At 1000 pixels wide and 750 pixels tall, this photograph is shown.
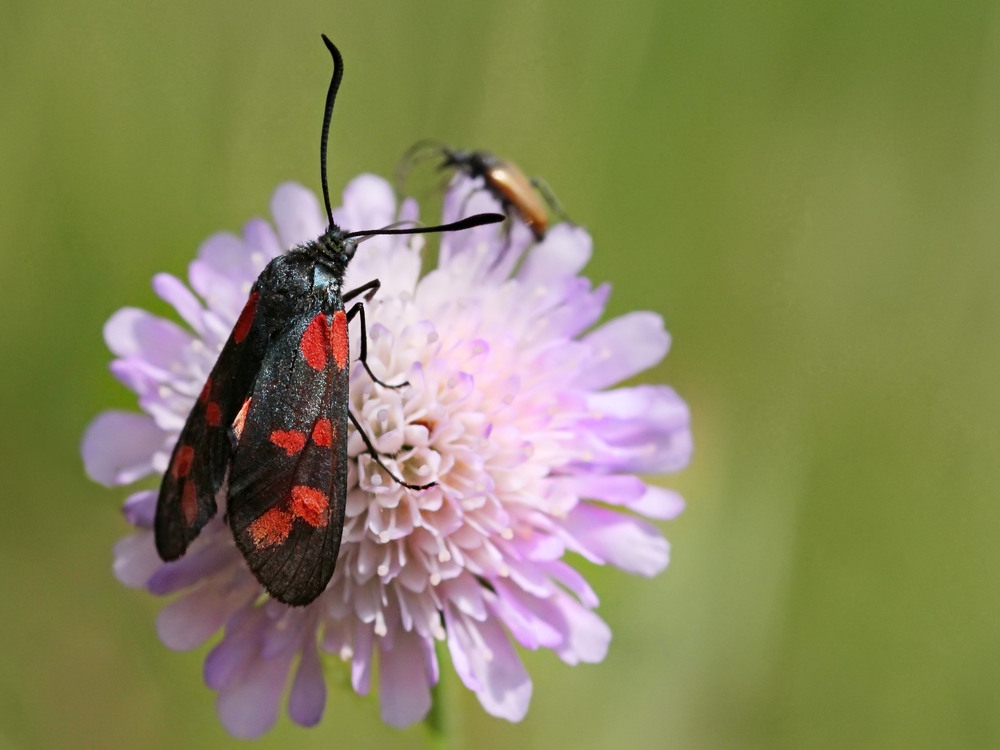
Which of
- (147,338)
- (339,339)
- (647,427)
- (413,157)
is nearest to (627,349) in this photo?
(647,427)

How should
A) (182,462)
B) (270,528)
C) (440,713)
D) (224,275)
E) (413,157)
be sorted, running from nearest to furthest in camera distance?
(270,528) → (182,462) → (440,713) → (224,275) → (413,157)

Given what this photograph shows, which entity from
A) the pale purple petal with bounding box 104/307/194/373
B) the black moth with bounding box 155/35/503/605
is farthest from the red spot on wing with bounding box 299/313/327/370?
the pale purple petal with bounding box 104/307/194/373

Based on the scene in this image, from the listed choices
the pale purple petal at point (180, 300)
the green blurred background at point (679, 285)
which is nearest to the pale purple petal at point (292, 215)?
the pale purple petal at point (180, 300)

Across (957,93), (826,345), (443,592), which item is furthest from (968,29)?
(443,592)

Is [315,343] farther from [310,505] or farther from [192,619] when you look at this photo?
[192,619]

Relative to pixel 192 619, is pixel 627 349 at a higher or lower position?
higher

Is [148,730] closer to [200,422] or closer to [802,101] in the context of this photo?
[200,422]
